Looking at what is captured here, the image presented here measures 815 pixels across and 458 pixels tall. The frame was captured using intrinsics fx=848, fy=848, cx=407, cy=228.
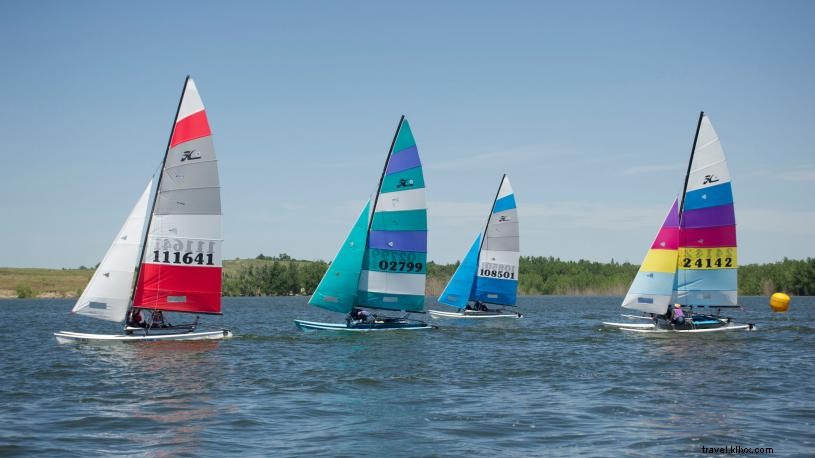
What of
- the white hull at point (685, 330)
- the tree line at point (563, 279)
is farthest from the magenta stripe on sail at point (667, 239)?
→ the tree line at point (563, 279)

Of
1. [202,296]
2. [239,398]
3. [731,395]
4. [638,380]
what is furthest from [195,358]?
[731,395]

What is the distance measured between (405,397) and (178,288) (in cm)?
1648

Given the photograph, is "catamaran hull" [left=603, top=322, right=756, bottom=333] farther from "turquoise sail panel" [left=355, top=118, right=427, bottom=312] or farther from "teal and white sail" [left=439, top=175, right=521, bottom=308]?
"teal and white sail" [left=439, top=175, right=521, bottom=308]

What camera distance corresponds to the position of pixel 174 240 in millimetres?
37156

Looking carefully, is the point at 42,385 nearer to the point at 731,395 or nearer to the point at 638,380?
the point at 638,380

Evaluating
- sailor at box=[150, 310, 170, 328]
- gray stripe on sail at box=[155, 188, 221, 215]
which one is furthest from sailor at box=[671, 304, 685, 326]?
sailor at box=[150, 310, 170, 328]

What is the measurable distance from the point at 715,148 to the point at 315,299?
22.9 meters

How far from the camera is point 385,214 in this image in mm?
44844

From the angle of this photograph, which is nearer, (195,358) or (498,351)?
(195,358)

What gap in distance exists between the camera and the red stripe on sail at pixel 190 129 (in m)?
36.6

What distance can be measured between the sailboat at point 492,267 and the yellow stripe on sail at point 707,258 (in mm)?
17246

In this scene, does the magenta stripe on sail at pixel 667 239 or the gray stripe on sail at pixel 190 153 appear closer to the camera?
the gray stripe on sail at pixel 190 153

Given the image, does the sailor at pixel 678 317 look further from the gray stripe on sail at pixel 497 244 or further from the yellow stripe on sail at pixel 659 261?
the gray stripe on sail at pixel 497 244

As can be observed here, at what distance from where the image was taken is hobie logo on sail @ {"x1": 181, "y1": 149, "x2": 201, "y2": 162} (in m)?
36.6
